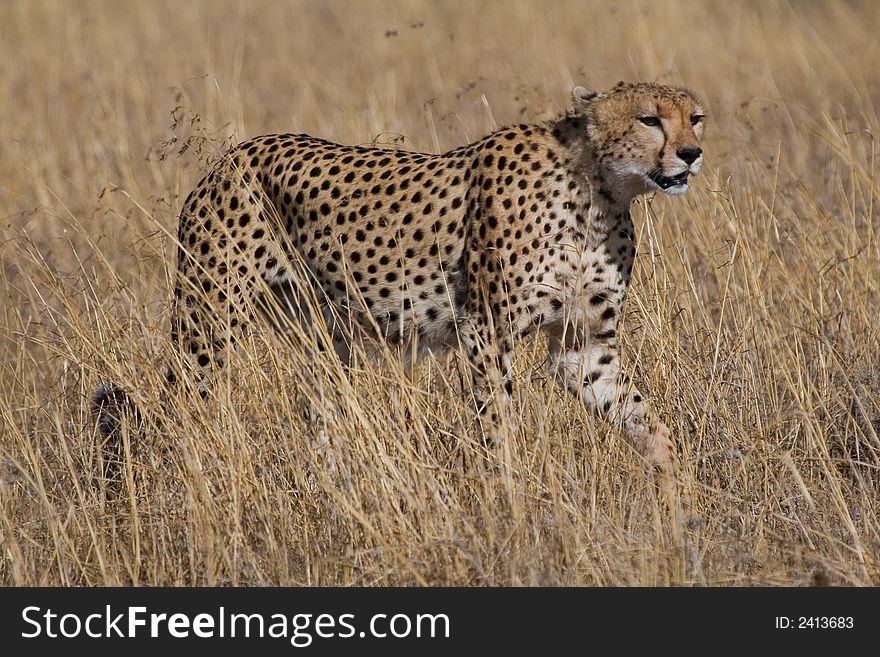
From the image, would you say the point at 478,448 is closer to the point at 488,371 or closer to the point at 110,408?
the point at 488,371

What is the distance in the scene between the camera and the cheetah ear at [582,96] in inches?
153

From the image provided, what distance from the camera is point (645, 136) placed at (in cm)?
371

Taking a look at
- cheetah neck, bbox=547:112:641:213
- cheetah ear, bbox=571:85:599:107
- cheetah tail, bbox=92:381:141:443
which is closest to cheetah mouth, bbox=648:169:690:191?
cheetah neck, bbox=547:112:641:213

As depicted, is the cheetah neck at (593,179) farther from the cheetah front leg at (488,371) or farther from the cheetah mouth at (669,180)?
the cheetah front leg at (488,371)

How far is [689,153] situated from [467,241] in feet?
2.34

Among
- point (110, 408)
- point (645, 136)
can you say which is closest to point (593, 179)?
point (645, 136)

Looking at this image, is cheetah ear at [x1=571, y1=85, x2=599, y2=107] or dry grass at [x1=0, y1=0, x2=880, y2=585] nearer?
dry grass at [x1=0, y1=0, x2=880, y2=585]

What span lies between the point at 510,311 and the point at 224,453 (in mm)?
892

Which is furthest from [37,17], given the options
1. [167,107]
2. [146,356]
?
[146,356]

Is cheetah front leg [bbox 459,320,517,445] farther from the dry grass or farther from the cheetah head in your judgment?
the cheetah head

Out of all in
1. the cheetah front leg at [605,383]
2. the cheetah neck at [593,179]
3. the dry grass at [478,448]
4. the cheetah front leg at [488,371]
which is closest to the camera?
the dry grass at [478,448]

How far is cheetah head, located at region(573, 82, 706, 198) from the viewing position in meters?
3.62

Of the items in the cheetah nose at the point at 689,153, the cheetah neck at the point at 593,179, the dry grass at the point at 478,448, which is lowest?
the dry grass at the point at 478,448

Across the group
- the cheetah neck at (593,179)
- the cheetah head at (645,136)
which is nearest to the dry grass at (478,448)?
the cheetah neck at (593,179)
